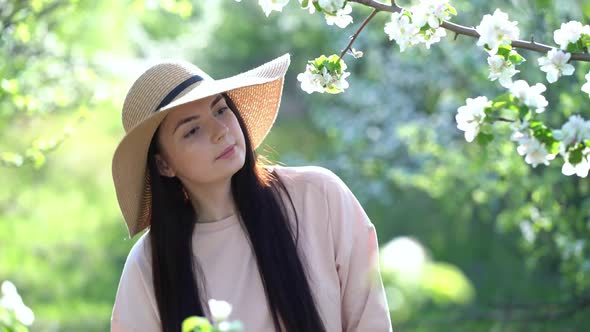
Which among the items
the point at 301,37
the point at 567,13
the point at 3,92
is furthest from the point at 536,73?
the point at 301,37

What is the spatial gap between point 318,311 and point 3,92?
1.40m

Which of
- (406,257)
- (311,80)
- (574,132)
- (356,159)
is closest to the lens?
(574,132)

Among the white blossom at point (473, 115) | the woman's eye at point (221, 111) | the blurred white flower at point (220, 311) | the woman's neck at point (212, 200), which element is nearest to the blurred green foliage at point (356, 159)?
the woman's neck at point (212, 200)

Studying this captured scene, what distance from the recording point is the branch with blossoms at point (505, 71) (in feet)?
5.23

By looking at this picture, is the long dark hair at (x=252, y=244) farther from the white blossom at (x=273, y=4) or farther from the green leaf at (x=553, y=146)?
the green leaf at (x=553, y=146)

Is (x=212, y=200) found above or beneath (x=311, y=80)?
beneath

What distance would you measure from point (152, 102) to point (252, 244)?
1.39 feet

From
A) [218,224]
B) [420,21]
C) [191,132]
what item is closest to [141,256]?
[218,224]

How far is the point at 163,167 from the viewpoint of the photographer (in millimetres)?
2686

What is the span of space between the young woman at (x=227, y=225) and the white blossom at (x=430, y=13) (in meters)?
0.69

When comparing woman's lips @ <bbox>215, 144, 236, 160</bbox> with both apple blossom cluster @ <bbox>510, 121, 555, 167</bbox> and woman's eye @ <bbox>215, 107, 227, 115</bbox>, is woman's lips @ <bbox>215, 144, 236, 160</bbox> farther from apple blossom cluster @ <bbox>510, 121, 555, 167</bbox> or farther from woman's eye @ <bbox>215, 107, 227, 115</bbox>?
apple blossom cluster @ <bbox>510, 121, 555, 167</bbox>

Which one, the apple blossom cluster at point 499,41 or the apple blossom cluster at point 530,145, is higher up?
the apple blossom cluster at point 499,41

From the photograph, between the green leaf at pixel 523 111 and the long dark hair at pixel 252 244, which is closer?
the green leaf at pixel 523 111

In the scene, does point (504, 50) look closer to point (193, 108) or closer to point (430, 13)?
point (430, 13)
